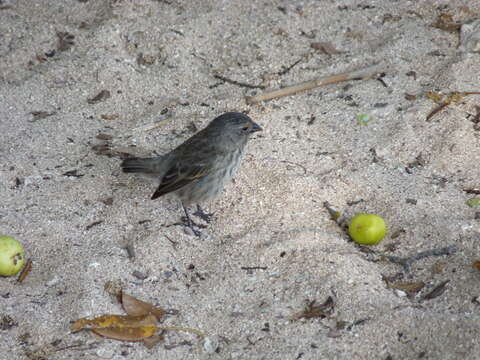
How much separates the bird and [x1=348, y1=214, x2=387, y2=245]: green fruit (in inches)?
48.7

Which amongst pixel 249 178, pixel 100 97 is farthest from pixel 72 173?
pixel 249 178

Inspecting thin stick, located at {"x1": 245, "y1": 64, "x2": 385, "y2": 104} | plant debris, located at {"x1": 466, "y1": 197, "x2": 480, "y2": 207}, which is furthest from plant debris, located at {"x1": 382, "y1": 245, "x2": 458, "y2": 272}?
thin stick, located at {"x1": 245, "y1": 64, "x2": 385, "y2": 104}

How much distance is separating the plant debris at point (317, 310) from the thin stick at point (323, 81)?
2703 mm

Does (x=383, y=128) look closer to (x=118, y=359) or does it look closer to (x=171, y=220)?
(x=171, y=220)

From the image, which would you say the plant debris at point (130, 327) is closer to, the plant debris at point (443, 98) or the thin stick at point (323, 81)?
the thin stick at point (323, 81)

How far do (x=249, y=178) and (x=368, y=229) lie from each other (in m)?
1.39

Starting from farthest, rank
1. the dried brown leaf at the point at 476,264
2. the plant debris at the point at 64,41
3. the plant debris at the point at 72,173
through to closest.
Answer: the plant debris at the point at 64,41
the plant debris at the point at 72,173
the dried brown leaf at the point at 476,264

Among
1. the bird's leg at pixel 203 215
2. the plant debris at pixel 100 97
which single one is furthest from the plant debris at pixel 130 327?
the plant debris at pixel 100 97

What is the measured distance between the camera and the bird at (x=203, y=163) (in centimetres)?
581

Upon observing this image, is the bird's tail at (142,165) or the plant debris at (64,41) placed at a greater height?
the plant debris at (64,41)

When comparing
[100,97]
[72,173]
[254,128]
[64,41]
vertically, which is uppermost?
[64,41]

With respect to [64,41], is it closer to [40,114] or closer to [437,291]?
[40,114]

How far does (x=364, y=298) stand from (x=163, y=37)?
4.05 metres

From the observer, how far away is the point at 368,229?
509cm
